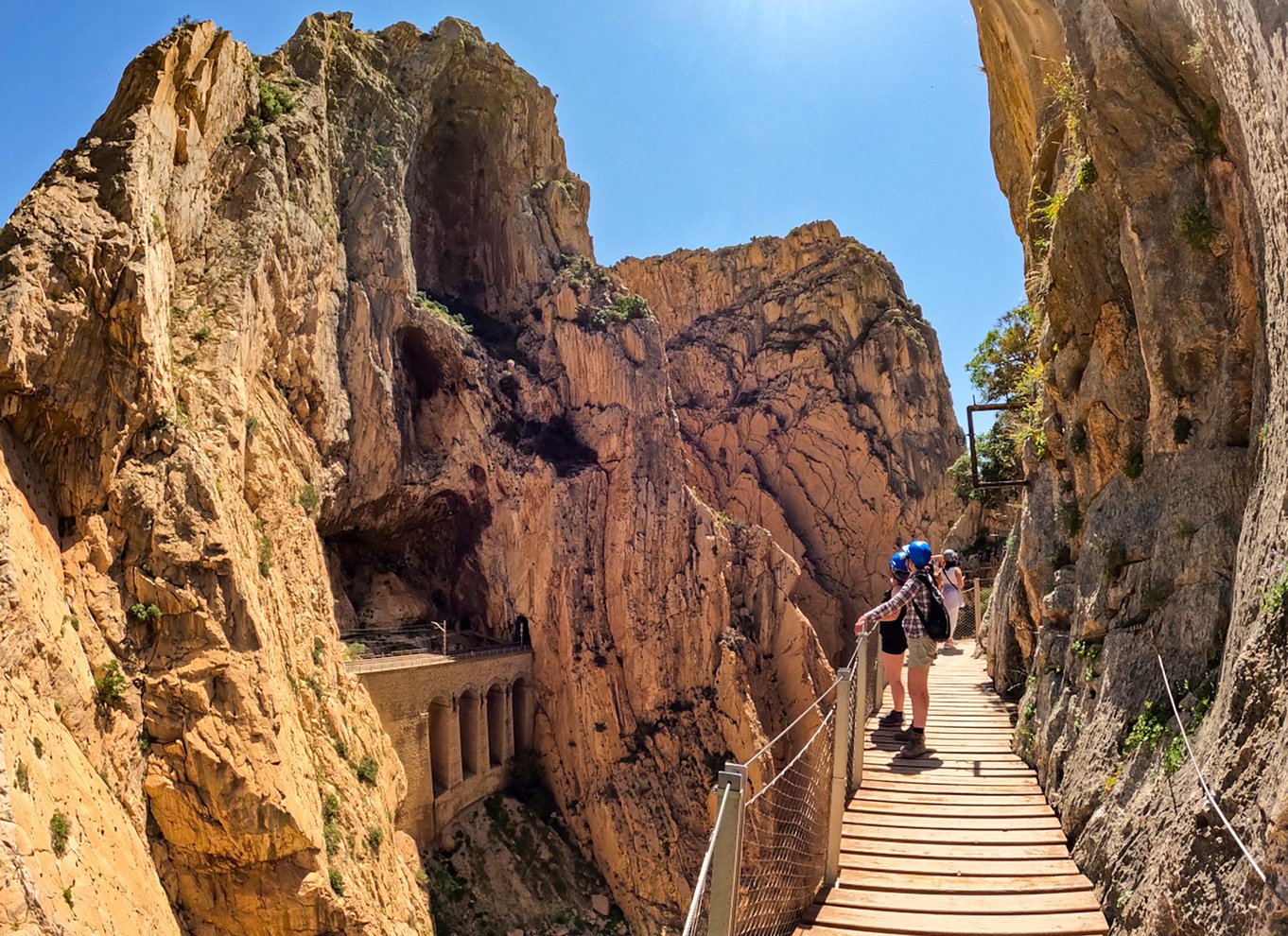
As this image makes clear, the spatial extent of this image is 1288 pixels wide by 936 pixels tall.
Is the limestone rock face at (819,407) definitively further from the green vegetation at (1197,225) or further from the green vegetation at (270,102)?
the green vegetation at (1197,225)

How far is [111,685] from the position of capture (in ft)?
45.2

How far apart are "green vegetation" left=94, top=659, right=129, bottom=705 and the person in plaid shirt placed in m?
12.8

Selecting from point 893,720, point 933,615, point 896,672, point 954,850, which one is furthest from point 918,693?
point 954,850

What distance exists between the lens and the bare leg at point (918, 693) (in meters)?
8.57

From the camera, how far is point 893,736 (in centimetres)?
918

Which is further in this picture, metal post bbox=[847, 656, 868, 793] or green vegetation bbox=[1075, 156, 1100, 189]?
green vegetation bbox=[1075, 156, 1100, 189]

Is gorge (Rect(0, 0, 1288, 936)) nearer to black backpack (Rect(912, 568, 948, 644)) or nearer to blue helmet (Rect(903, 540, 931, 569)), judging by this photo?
black backpack (Rect(912, 568, 948, 644))

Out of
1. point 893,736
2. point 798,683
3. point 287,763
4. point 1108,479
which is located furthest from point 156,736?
point 798,683

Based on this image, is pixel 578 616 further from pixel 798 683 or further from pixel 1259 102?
pixel 1259 102

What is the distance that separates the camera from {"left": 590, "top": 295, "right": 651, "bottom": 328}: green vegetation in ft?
115

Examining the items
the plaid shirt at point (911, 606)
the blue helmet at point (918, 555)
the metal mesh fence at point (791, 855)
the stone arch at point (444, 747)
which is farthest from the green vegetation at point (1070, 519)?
the stone arch at point (444, 747)

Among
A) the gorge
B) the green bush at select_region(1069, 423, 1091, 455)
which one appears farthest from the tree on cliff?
the green bush at select_region(1069, 423, 1091, 455)

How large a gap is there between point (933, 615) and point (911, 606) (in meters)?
0.27

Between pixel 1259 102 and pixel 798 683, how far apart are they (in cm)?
2907
